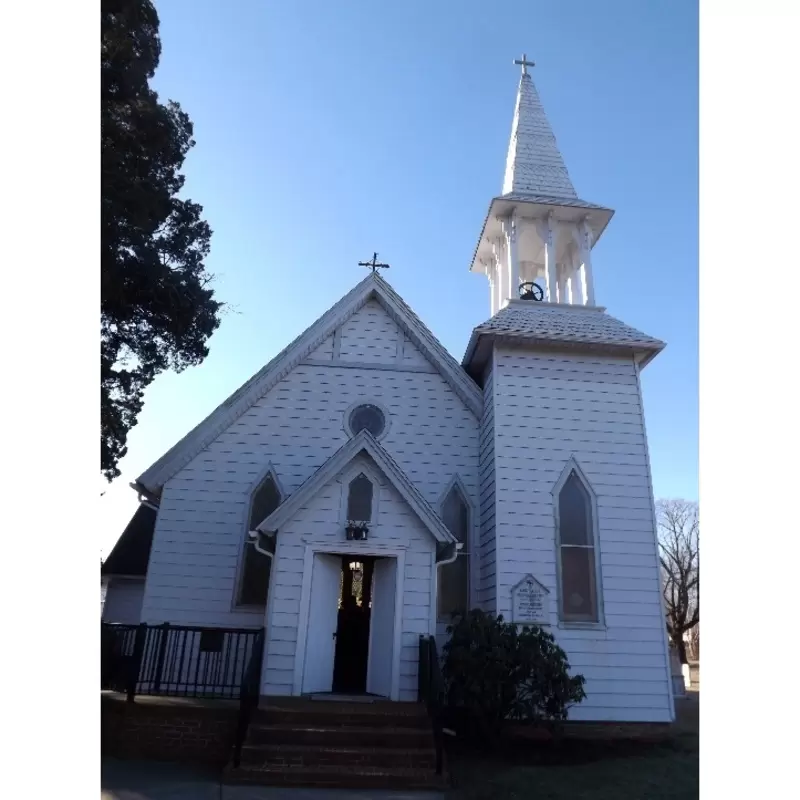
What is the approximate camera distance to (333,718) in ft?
26.6

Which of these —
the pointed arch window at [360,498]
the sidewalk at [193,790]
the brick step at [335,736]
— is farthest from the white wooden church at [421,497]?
the sidewalk at [193,790]

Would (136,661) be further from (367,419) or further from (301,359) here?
(301,359)

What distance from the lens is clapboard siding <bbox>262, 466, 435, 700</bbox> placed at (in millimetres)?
8852

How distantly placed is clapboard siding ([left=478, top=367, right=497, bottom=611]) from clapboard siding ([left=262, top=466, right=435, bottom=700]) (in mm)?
1718

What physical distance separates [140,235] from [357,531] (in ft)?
18.7

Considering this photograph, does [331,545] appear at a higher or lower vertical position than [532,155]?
lower

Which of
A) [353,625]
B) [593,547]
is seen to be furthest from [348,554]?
[593,547]

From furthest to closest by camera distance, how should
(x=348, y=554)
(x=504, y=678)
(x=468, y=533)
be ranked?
(x=468, y=533) < (x=348, y=554) < (x=504, y=678)

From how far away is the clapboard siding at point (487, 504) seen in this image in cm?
1078

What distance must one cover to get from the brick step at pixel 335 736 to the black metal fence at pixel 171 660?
1579 millimetres
